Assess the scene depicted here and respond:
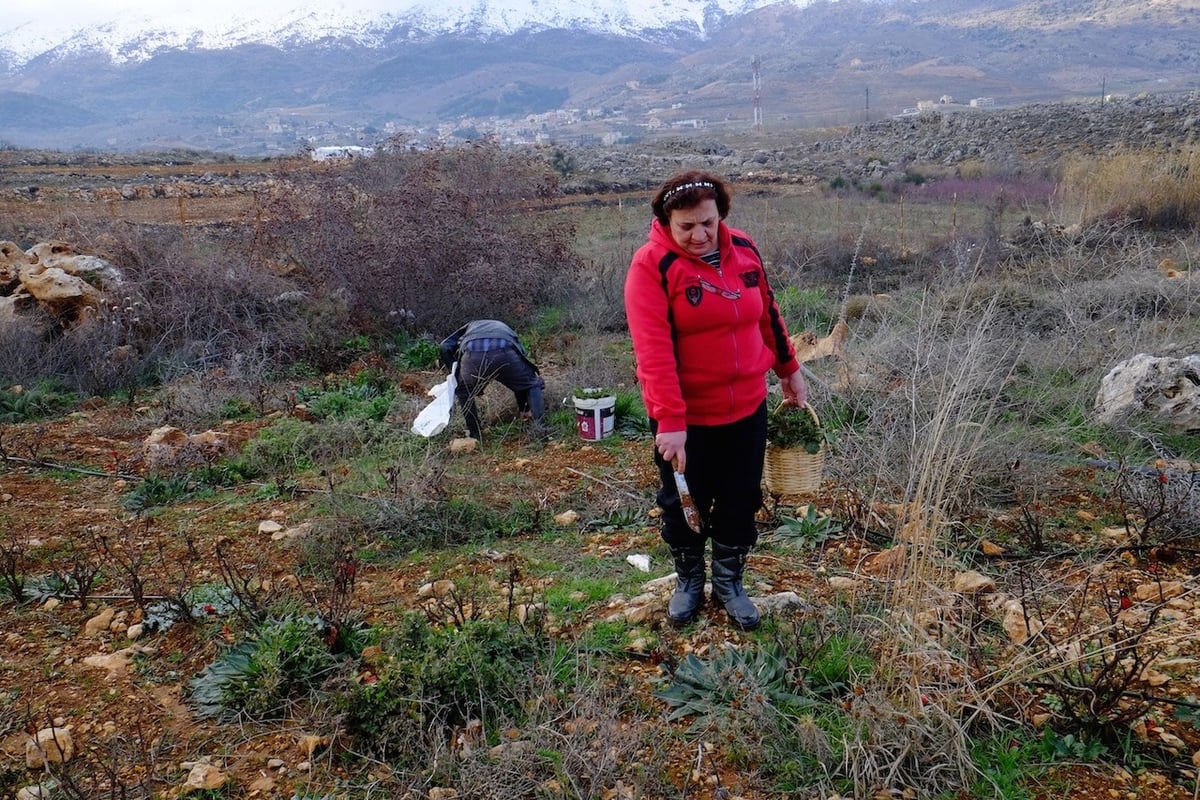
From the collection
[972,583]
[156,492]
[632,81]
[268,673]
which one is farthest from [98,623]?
[632,81]

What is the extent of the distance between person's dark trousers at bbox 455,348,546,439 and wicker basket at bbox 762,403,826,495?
2.31 metres

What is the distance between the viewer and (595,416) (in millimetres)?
5395

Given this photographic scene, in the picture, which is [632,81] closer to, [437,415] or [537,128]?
[537,128]

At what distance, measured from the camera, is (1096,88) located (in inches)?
3322

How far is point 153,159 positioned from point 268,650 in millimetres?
34638

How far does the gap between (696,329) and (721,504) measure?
67 centimetres

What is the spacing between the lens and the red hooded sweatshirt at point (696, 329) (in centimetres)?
261

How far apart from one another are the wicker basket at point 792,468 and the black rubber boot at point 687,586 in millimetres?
558

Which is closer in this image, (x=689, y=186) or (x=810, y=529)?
(x=689, y=186)

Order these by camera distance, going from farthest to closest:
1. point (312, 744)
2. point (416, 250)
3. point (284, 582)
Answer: point (416, 250) → point (284, 582) → point (312, 744)

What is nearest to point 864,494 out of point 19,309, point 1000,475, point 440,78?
point 1000,475

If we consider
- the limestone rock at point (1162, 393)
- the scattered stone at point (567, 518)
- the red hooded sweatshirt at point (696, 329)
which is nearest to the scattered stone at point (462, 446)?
the scattered stone at point (567, 518)

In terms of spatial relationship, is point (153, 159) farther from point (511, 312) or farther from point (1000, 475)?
point (1000, 475)

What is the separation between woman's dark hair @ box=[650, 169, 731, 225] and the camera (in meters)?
2.57
